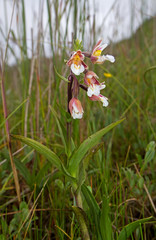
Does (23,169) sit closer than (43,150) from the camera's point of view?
No

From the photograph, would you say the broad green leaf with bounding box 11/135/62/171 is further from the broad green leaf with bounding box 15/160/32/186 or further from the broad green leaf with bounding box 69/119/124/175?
the broad green leaf with bounding box 15/160/32/186

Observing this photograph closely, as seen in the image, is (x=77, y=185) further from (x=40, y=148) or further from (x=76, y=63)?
(x=76, y=63)

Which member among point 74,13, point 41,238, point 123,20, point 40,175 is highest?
point 123,20

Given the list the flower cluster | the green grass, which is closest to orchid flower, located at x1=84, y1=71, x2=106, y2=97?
the flower cluster

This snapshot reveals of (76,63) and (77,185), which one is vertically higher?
(76,63)

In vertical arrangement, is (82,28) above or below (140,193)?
above

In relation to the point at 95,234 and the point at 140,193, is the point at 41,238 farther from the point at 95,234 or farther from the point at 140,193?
the point at 140,193

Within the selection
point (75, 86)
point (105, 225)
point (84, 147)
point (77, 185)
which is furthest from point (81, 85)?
point (105, 225)

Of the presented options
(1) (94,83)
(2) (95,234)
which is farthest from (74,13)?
(2) (95,234)

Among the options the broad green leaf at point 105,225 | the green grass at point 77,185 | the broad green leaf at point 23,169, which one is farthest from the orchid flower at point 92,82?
the broad green leaf at point 23,169
